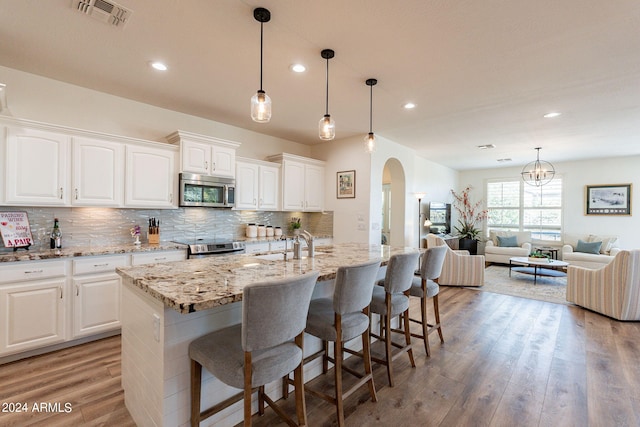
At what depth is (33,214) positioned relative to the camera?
303 centimetres

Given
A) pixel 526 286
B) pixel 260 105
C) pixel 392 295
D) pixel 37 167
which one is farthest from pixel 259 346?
pixel 526 286

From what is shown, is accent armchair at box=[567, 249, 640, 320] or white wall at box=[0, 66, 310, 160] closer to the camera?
white wall at box=[0, 66, 310, 160]

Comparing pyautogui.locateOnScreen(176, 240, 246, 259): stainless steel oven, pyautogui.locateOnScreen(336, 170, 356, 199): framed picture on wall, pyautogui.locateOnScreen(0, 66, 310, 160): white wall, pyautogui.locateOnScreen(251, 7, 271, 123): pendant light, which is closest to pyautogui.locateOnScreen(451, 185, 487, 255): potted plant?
pyautogui.locateOnScreen(336, 170, 356, 199): framed picture on wall

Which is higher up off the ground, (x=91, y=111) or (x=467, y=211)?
(x=91, y=111)

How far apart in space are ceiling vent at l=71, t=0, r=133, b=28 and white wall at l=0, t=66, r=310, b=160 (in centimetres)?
158

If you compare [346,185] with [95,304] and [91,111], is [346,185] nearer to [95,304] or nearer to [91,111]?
[91,111]

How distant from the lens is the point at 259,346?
4.39 feet

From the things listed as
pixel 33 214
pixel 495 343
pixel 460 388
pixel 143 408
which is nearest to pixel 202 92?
pixel 33 214

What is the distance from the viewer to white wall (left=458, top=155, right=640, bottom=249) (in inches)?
265

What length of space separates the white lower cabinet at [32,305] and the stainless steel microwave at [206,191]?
1433 millimetres

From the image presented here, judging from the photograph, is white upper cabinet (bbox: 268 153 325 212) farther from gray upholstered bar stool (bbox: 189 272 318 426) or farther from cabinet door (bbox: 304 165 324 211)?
gray upholstered bar stool (bbox: 189 272 318 426)

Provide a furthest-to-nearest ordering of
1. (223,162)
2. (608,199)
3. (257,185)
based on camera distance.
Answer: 1. (608,199)
2. (257,185)
3. (223,162)

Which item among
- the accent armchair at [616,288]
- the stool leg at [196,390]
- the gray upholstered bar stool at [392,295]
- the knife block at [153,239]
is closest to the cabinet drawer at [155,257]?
the knife block at [153,239]

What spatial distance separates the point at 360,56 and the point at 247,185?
103 inches
